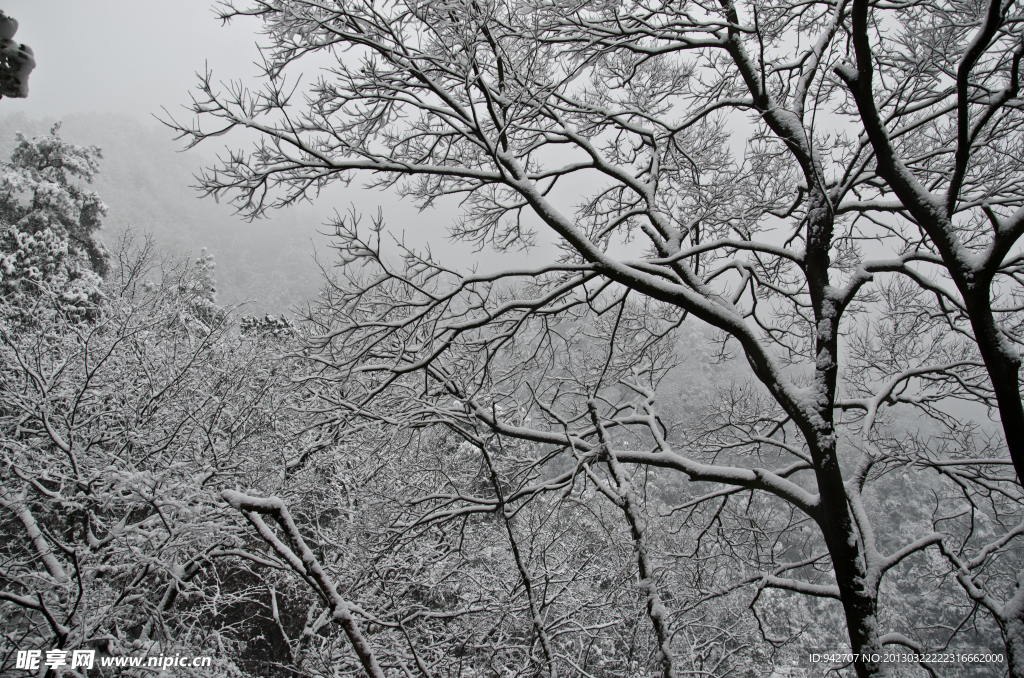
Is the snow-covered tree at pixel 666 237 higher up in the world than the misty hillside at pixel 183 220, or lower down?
lower down

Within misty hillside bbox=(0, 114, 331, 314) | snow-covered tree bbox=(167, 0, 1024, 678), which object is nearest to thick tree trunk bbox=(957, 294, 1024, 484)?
snow-covered tree bbox=(167, 0, 1024, 678)

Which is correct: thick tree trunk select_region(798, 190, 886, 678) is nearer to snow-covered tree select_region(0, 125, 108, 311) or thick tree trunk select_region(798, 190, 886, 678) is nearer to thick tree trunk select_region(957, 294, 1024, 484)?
thick tree trunk select_region(957, 294, 1024, 484)

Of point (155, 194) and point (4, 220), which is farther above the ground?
point (155, 194)

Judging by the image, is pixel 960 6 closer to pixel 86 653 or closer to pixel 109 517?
pixel 86 653

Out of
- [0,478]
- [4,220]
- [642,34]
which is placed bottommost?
[0,478]

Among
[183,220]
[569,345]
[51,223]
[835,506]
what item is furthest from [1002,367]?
[183,220]

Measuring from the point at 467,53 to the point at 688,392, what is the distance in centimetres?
3885

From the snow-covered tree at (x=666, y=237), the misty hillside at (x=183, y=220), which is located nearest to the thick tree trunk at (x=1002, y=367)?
the snow-covered tree at (x=666, y=237)

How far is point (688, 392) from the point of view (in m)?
38.7

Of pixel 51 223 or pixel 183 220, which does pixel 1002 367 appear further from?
pixel 183 220

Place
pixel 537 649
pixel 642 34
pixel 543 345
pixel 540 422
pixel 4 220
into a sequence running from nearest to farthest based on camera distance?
1. pixel 642 34
2. pixel 537 649
3. pixel 543 345
4. pixel 540 422
5. pixel 4 220

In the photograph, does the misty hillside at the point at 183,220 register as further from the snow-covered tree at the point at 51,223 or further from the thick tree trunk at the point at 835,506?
the thick tree trunk at the point at 835,506

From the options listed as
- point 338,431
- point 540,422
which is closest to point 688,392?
point 540,422

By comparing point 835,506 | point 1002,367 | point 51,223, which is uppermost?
point 51,223
